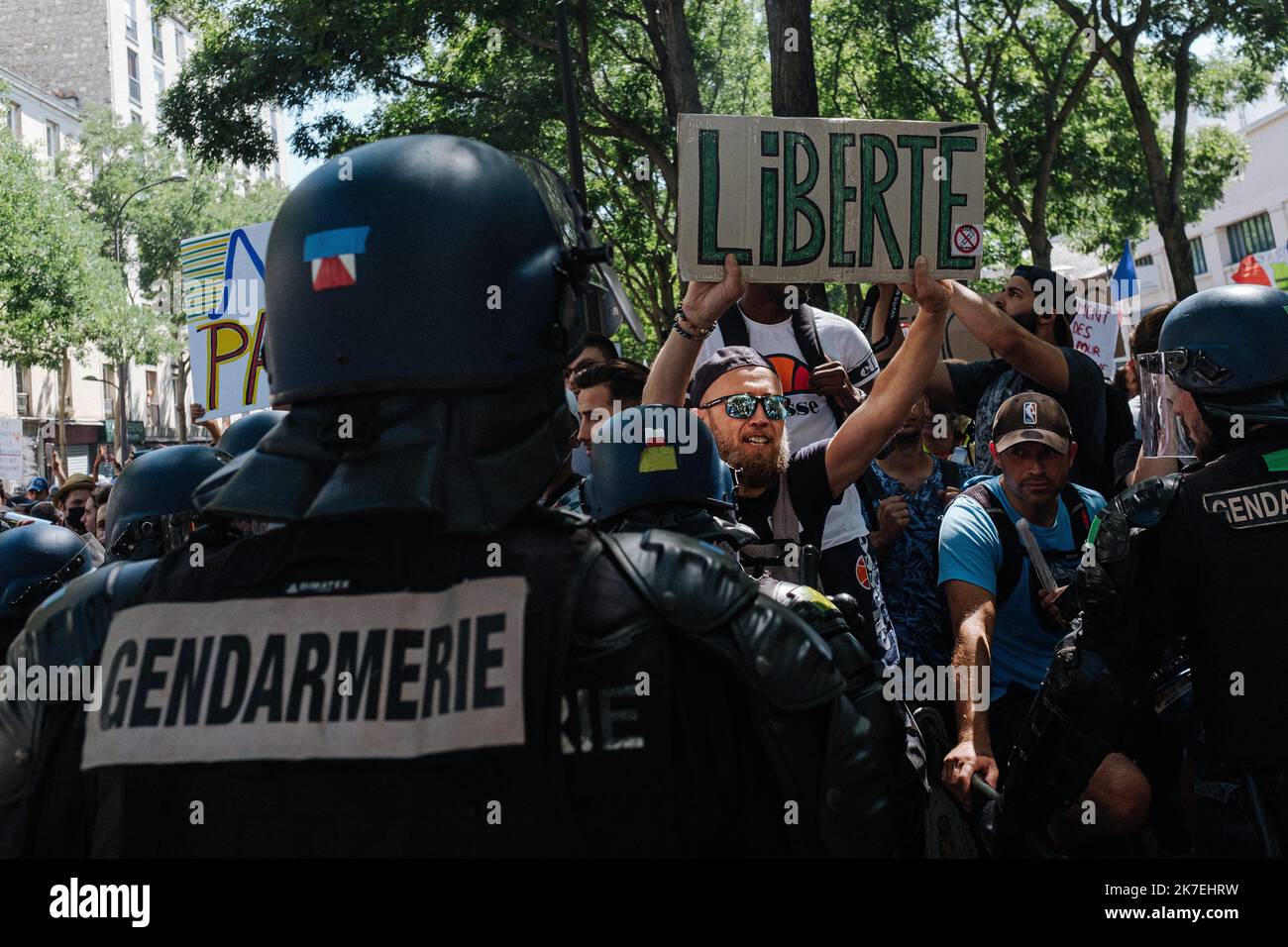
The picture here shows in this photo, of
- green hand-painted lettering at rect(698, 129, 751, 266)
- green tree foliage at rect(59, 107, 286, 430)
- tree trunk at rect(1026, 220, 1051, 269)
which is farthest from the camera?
green tree foliage at rect(59, 107, 286, 430)

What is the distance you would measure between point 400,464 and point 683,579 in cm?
40

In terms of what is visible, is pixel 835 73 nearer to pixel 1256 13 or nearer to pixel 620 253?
pixel 620 253

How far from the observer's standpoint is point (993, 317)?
14.8ft

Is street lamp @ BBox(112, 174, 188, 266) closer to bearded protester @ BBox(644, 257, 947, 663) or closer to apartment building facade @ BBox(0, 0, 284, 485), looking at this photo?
apartment building facade @ BBox(0, 0, 284, 485)

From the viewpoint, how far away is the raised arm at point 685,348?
3.85 metres

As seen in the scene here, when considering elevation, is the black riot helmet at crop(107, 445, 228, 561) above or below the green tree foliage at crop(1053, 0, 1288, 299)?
below

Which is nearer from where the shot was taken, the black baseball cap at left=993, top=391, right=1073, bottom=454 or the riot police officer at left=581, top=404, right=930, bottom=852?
the riot police officer at left=581, top=404, right=930, bottom=852

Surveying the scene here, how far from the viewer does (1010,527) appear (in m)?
4.16

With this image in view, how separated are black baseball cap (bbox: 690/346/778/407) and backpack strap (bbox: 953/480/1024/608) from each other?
848 millimetres

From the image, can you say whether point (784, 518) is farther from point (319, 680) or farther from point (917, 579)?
point (319, 680)

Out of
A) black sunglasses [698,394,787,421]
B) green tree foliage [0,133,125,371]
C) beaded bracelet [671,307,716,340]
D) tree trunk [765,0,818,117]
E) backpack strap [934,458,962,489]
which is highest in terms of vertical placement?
green tree foliage [0,133,125,371]

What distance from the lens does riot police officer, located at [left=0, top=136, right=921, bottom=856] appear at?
1624 millimetres

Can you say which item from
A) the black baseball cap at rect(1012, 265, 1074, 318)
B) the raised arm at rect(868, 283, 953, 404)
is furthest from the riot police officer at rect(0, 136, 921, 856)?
the black baseball cap at rect(1012, 265, 1074, 318)

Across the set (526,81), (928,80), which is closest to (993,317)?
(526,81)
